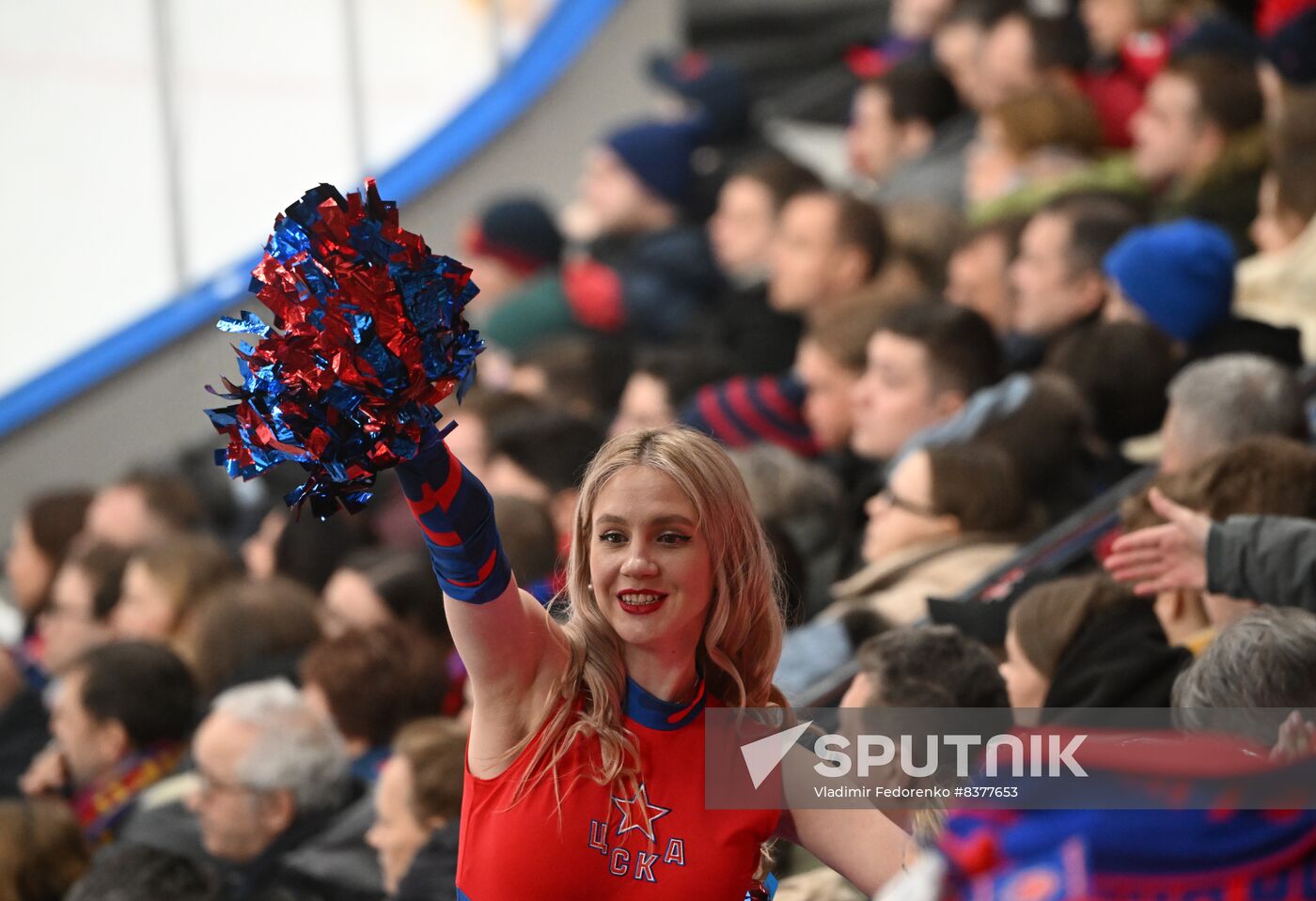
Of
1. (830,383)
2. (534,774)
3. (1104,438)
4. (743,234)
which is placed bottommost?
(534,774)

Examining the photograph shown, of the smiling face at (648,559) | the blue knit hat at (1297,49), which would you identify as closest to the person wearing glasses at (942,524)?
the smiling face at (648,559)

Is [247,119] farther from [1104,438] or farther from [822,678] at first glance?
[822,678]

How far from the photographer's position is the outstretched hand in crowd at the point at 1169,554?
2.90m

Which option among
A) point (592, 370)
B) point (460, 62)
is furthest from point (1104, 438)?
point (460, 62)

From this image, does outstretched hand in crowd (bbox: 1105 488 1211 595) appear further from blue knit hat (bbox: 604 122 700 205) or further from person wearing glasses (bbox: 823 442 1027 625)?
blue knit hat (bbox: 604 122 700 205)

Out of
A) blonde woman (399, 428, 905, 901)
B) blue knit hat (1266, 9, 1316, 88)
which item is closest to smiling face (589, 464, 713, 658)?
blonde woman (399, 428, 905, 901)

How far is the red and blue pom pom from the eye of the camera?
Result: 6.47 ft

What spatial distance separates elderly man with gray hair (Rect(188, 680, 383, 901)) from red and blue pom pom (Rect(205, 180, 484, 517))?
1974 mm

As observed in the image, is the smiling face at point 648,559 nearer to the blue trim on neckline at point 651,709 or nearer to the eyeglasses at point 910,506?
the blue trim on neckline at point 651,709

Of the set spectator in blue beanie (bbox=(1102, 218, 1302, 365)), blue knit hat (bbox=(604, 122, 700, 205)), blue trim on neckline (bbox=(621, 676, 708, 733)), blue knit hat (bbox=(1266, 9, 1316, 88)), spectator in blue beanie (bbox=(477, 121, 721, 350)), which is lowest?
blue trim on neckline (bbox=(621, 676, 708, 733))

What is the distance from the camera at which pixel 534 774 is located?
2.14m

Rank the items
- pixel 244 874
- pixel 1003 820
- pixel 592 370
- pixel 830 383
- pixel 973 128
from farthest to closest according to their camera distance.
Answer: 1. pixel 973 128
2. pixel 592 370
3. pixel 830 383
4. pixel 244 874
5. pixel 1003 820

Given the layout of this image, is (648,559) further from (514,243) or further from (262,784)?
(514,243)

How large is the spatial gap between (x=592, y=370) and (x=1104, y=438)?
2142 mm
